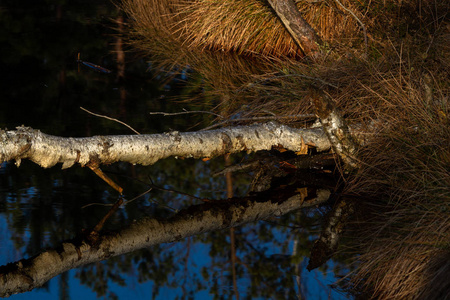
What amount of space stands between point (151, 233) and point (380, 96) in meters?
1.90

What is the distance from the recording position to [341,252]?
3.95m

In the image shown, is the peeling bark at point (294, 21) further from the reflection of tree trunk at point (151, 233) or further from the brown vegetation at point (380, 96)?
the reflection of tree trunk at point (151, 233)

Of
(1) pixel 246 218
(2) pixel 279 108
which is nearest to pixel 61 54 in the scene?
(2) pixel 279 108

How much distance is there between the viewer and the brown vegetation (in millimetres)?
3504

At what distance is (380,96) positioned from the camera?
15.5ft

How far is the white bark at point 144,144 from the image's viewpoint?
4101 mm

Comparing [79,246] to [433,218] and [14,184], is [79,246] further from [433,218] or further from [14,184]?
[433,218]

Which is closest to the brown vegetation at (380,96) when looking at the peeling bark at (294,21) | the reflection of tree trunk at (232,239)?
the peeling bark at (294,21)

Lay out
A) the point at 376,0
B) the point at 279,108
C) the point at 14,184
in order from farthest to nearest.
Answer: the point at 376,0, the point at 279,108, the point at 14,184

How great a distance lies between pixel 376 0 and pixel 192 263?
460 cm

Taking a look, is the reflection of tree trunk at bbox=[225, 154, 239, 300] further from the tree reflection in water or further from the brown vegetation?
the brown vegetation

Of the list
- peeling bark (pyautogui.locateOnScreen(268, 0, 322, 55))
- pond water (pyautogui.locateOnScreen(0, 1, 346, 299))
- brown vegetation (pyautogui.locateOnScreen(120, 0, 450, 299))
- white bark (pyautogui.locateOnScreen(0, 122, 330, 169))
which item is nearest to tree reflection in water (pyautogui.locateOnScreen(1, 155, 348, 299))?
pond water (pyautogui.locateOnScreen(0, 1, 346, 299))

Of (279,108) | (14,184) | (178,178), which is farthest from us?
(279,108)

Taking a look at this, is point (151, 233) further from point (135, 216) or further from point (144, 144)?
point (144, 144)
